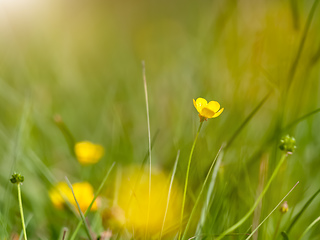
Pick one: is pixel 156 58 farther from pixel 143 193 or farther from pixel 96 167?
pixel 143 193

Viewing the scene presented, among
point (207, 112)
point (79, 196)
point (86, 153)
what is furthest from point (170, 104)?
point (207, 112)

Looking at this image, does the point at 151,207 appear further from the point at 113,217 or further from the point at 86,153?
the point at 86,153

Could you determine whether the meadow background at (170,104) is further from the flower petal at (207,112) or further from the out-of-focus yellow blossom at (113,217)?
the flower petal at (207,112)

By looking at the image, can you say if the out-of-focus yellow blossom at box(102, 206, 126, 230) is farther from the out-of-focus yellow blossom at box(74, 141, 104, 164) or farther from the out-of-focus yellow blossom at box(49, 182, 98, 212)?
the out-of-focus yellow blossom at box(74, 141, 104, 164)

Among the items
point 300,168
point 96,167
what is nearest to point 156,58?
point 96,167

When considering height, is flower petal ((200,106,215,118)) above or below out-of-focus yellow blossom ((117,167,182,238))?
above

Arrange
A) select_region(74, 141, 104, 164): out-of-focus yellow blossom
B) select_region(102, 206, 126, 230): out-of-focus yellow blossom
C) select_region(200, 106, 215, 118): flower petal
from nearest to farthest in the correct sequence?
1. select_region(200, 106, 215, 118): flower petal
2. select_region(102, 206, 126, 230): out-of-focus yellow blossom
3. select_region(74, 141, 104, 164): out-of-focus yellow blossom

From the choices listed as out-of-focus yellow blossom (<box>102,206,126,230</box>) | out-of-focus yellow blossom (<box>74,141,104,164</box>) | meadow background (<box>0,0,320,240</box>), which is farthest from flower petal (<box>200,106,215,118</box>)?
out-of-focus yellow blossom (<box>74,141,104,164</box>)

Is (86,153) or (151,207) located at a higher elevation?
(86,153)

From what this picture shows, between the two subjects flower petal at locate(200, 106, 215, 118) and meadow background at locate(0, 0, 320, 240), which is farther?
meadow background at locate(0, 0, 320, 240)
